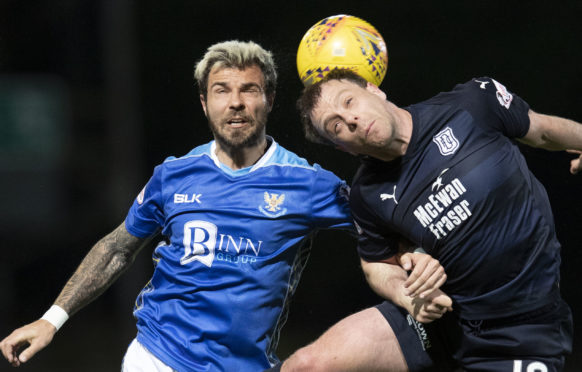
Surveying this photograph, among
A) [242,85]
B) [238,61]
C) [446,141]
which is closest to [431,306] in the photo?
[446,141]

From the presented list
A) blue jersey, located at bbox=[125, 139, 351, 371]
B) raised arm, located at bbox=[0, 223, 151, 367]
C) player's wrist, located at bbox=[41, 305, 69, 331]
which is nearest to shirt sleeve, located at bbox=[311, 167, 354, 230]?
blue jersey, located at bbox=[125, 139, 351, 371]

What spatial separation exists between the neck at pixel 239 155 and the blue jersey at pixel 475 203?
26.0 inches

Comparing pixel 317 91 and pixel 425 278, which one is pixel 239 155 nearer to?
pixel 317 91

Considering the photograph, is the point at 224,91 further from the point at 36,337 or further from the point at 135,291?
the point at 135,291

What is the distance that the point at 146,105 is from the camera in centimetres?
582

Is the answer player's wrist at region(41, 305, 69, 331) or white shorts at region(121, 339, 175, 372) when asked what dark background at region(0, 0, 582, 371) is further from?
player's wrist at region(41, 305, 69, 331)

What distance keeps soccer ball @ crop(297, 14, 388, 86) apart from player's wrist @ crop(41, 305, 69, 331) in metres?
1.48

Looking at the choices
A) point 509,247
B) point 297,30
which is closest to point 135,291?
point 297,30

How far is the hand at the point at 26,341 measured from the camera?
134 inches

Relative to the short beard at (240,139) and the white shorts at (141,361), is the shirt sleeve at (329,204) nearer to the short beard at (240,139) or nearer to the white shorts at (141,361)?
the short beard at (240,139)

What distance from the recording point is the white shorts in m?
3.47

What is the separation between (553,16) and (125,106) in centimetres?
305

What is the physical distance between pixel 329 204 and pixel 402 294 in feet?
1.99

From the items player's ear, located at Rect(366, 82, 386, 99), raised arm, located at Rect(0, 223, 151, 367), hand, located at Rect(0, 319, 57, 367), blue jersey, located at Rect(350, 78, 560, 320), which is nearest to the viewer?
blue jersey, located at Rect(350, 78, 560, 320)
